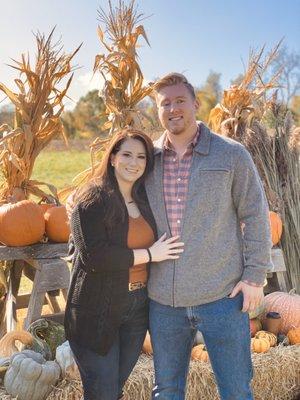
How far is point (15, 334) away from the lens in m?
3.11

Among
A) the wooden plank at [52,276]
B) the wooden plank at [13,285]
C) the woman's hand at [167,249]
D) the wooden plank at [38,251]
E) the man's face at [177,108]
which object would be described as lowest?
the wooden plank at [13,285]

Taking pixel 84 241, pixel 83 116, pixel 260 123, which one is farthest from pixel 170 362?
pixel 83 116

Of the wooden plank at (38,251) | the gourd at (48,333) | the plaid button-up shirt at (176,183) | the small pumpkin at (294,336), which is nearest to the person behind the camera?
the plaid button-up shirt at (176,183)

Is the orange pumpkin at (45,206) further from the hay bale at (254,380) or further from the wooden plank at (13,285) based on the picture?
the hay bale at (254,380)

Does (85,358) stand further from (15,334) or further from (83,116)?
(83,116)

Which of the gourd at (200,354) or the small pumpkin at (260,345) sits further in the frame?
the small pumpkin at (260,345)

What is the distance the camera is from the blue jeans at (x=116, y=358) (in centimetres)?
232

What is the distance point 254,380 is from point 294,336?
0.49m

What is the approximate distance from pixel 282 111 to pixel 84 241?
2.81 meters

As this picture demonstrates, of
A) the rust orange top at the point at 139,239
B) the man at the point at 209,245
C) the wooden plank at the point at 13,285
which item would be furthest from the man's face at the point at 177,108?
the wooden plank at the point at 13,285

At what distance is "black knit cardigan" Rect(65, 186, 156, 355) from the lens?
2.24m

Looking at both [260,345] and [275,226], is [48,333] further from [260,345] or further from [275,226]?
[275,226]

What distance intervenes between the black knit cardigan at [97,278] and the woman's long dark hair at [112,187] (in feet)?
0.07

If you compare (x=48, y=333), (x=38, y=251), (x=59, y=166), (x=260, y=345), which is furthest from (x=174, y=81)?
(x=59, y=166)
